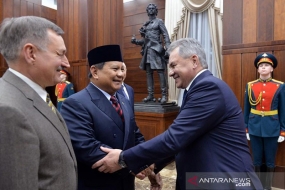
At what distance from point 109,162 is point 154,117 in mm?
2553

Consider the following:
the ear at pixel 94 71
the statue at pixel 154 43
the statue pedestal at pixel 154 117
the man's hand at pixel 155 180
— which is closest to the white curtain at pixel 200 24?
the statue at pixel 154 43

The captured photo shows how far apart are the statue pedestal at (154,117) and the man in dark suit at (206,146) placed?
241 centimetres

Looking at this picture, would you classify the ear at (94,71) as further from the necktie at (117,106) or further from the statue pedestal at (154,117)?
the statue pedestal at (154,117)

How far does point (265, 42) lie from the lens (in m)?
2.98

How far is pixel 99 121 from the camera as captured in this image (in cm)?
135

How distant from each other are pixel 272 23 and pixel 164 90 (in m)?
1.89

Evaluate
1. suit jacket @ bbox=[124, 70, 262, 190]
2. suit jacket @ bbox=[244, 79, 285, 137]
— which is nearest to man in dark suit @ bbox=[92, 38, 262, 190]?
suit jacket @ bbox=[124, 70, 262, 190]

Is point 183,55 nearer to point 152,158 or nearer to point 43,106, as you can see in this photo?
point 152,158

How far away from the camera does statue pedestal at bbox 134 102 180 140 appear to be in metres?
3.77

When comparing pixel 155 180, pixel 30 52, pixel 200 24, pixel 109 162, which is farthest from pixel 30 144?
pixel 200 24

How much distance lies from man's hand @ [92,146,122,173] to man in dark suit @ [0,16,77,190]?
33 centimetres

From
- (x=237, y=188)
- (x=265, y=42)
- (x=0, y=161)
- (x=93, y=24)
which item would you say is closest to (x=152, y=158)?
(x=237, y=188)

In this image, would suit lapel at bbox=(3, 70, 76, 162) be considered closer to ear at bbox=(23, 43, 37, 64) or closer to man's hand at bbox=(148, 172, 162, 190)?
ear at bbox=(23, 43, 37, 64)

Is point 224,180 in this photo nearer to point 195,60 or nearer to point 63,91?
point 195,60
